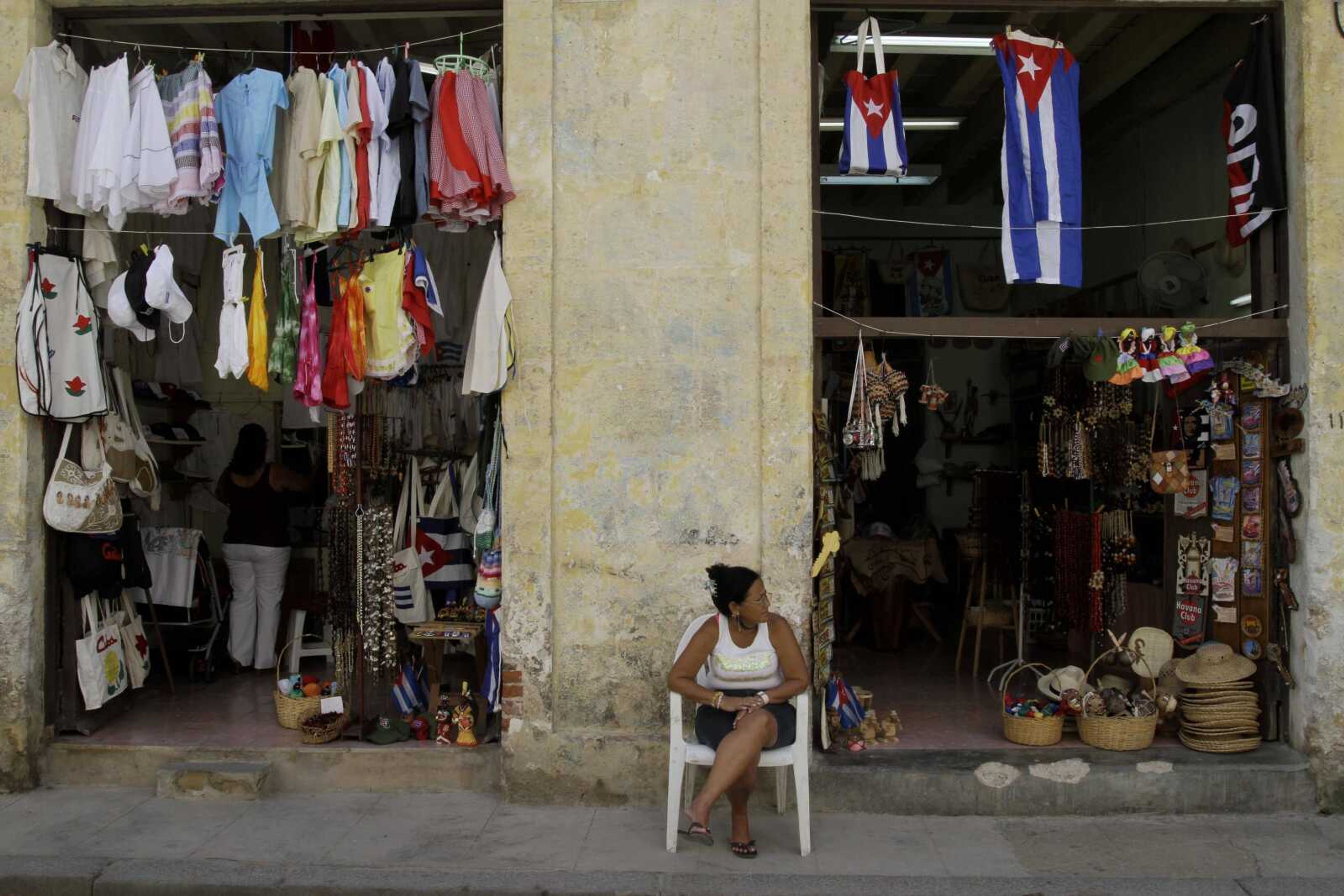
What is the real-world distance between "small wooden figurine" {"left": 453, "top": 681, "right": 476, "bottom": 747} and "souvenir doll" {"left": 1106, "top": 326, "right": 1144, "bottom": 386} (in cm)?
409

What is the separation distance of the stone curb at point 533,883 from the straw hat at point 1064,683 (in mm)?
1445

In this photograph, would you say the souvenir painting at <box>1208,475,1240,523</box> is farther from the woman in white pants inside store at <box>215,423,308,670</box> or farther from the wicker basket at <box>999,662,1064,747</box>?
the woman in white pants inside store at <box>215,423,308,670</box>

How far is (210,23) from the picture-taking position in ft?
23.0

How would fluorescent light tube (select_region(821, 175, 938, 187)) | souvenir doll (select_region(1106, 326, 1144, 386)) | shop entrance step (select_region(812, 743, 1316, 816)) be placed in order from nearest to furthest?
shop entrance step (select_region(812, 743, 1316, 816)) < souvenir doll (select_region(1106, 326, 1144, 386)) < fluorescent light tube (select_region(821, 175, 938, 187))

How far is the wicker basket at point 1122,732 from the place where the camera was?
584 cm

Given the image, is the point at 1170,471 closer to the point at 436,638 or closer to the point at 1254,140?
the point at 1254,140

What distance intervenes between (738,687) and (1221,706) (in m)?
2.72

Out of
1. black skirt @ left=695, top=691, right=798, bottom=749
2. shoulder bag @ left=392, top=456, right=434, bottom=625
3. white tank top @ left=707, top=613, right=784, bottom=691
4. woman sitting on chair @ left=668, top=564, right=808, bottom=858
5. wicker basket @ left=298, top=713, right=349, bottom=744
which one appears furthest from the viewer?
shoulder bag @ left=392, top=456, right=434, bottom=625

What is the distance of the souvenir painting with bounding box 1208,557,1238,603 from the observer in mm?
6277

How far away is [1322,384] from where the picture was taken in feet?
18.9

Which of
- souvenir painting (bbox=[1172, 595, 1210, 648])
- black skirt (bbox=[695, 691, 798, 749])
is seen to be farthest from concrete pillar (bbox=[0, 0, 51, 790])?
souvenir painting (bbox=[1172, 595, 1210, 648])

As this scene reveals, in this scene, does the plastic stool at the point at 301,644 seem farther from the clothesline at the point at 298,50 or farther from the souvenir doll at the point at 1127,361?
the souvenir doll at the point at 1127,361

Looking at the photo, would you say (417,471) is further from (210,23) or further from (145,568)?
(210,23)

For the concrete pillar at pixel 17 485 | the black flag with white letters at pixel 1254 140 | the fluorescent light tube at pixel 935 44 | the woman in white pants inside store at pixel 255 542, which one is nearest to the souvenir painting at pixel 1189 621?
the black flag with white letters at pixel 1254 140
